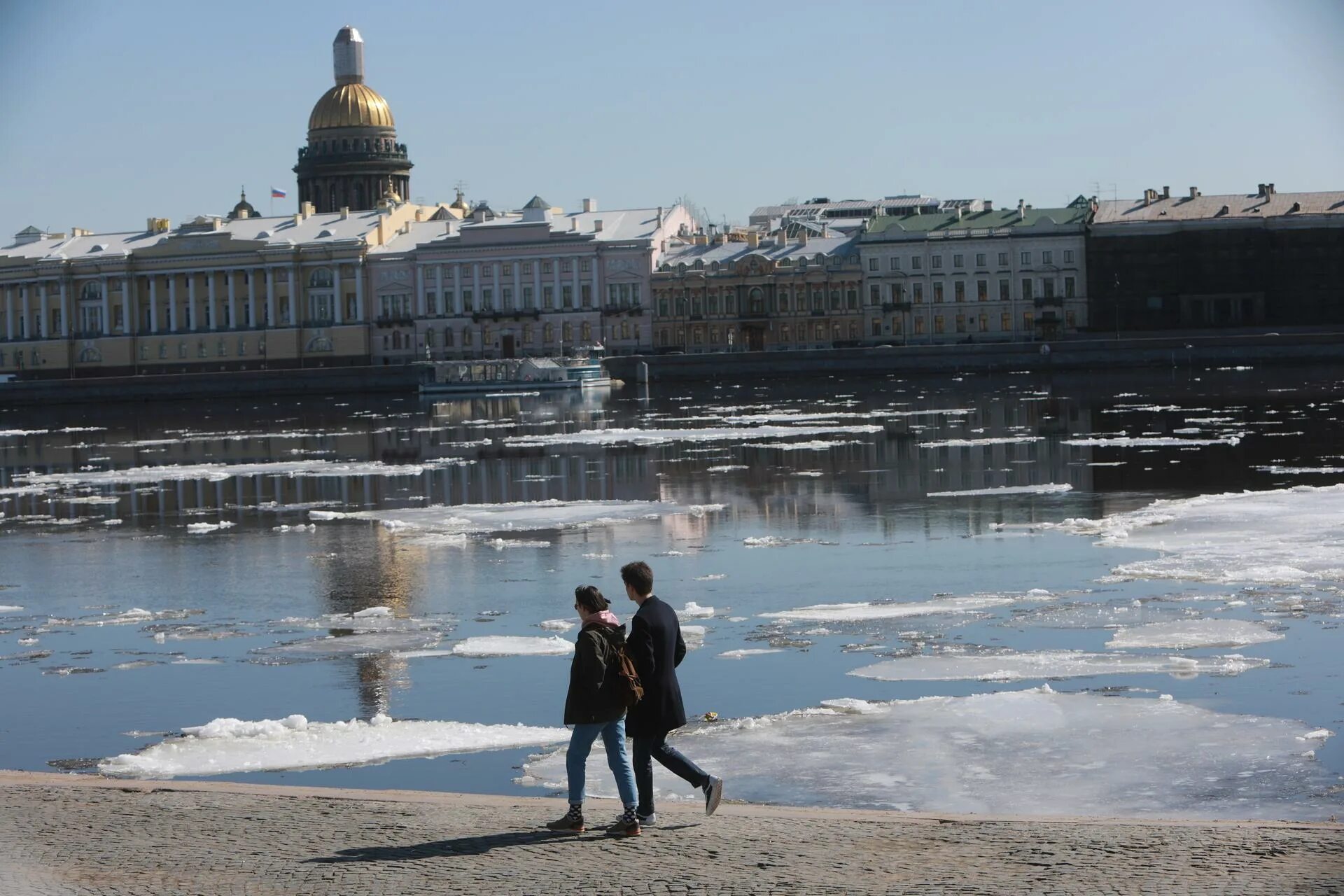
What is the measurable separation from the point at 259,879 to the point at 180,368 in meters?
97.1

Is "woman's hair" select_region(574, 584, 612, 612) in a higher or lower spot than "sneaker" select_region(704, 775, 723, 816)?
higher

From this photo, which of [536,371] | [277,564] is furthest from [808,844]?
[536,371]

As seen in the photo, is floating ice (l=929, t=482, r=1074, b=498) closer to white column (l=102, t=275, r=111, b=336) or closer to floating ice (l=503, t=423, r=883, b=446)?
floating ice (l=503, t=423, r=883, b=446)

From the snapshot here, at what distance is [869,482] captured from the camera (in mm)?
27125

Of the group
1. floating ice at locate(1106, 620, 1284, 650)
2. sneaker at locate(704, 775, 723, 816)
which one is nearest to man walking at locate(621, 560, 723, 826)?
sneaker at locate(704, 775, 723, 816)

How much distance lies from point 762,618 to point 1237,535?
5964mm

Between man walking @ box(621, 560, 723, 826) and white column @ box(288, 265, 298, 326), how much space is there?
93.5 meters

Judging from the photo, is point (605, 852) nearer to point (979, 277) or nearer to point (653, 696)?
point (653, 696)

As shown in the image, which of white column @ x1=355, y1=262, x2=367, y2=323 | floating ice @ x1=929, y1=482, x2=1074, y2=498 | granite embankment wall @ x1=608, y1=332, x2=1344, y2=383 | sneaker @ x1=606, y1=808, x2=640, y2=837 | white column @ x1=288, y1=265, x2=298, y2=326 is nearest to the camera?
sneaker @ x1=606, y1=808, x2=640, y2=837

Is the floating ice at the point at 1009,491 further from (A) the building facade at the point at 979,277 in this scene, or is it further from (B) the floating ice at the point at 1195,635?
(A) the building facade at the point at 979,277

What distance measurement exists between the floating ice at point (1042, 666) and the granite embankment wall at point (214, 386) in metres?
73.1

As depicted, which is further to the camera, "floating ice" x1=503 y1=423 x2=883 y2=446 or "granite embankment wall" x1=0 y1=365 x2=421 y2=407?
"granite embankment wall" x1=0 y1=365 x2=421 y2=407

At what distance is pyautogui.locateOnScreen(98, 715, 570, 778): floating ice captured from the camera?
34.2 feet

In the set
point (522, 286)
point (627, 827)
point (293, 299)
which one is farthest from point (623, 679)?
point (293, 299)
